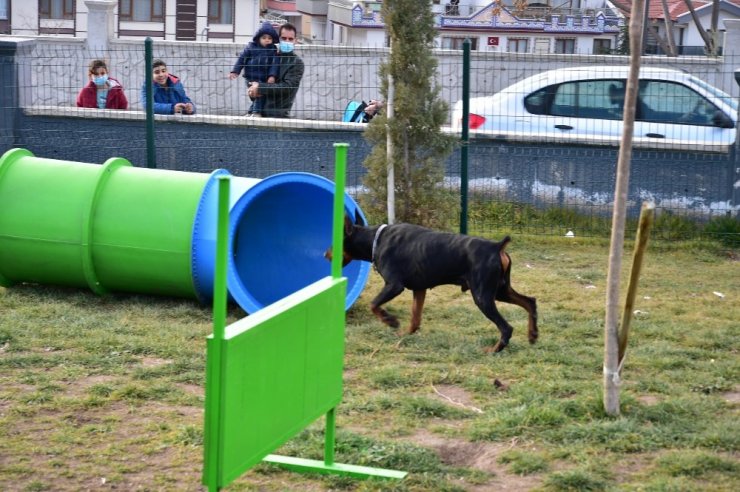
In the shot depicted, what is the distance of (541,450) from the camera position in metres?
5.84

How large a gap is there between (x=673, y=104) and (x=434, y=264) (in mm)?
6330

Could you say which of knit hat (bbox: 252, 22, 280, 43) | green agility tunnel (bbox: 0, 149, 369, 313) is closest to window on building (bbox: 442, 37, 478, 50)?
knit hat (bbox: 252, 22, 280, 43)

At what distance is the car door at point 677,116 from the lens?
12.6 m

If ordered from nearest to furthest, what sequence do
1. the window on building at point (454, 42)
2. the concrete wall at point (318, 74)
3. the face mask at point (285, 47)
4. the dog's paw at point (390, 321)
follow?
the dog's paw at point (390, 321) → the face mask at point (285, 47) → the concrete wall at point (318, 74) → the window on building at point (454, 42)

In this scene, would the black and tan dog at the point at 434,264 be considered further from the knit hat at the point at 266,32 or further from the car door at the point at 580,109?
the knit hat at the point at 266,32

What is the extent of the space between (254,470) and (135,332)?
2879mm

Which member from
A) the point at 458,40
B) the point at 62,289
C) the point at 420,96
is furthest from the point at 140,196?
the point at 458,40

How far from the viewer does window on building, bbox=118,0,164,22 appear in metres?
52.6

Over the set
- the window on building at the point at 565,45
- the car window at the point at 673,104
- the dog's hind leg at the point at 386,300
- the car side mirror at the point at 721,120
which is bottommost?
the dog's hind leg at the point at 386,300

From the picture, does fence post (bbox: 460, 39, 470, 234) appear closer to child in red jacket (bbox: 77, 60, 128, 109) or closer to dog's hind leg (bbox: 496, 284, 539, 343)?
dog's hind leg (bbox: 496, 284, 539, 343)

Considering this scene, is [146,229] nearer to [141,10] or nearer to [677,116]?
[677,116]

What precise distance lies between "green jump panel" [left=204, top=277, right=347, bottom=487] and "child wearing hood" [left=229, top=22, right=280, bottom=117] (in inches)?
318

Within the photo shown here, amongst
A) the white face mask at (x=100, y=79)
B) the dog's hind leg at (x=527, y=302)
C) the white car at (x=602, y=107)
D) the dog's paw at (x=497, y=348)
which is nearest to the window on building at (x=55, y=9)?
the white face mask at (x=100, y=79)

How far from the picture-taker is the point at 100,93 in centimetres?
1395
